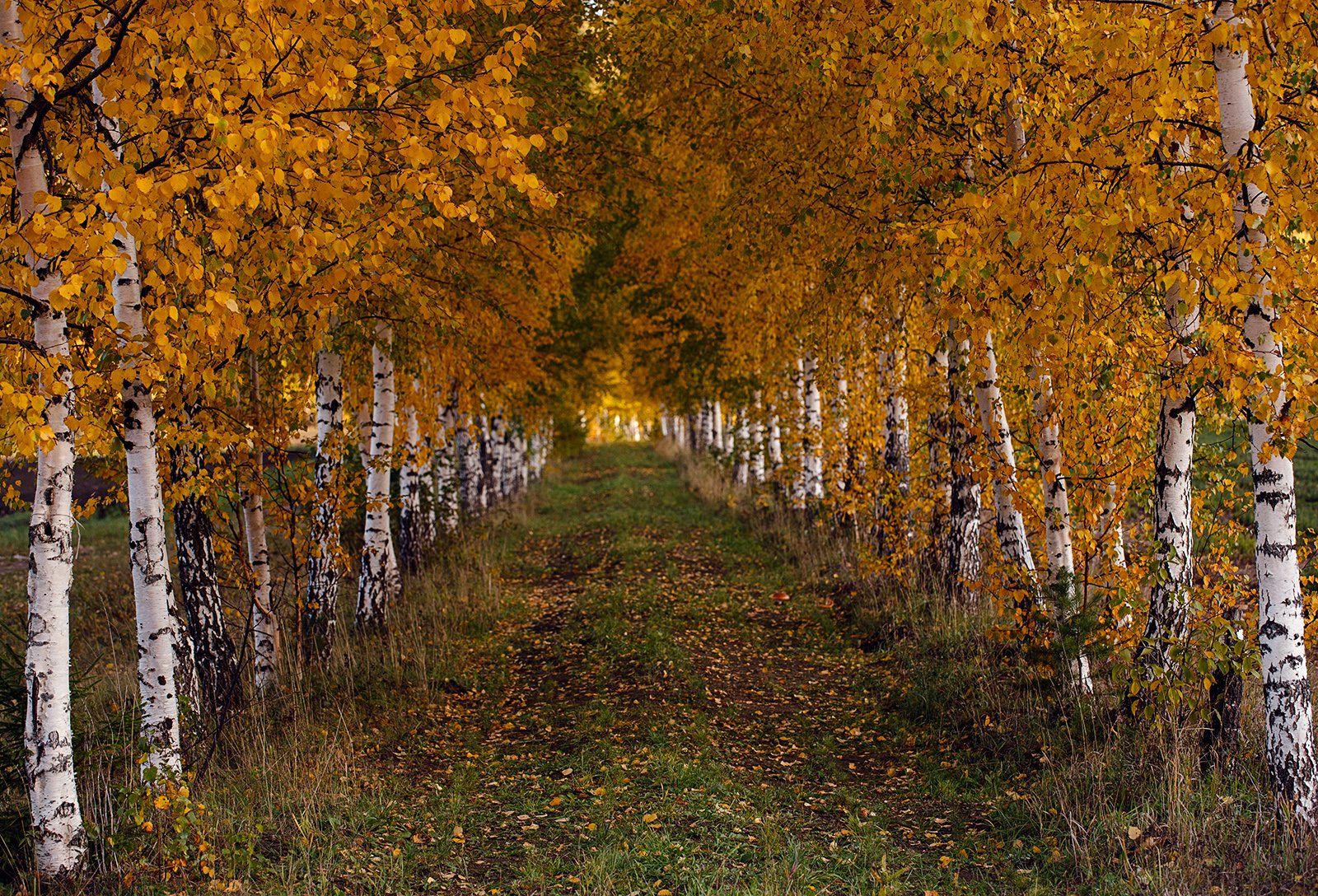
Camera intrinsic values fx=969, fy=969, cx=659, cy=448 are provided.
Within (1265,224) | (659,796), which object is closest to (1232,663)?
(1265,224)

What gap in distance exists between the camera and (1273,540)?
4.94 meters

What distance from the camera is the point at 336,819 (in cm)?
575

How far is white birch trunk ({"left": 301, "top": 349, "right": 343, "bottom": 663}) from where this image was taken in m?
8.96

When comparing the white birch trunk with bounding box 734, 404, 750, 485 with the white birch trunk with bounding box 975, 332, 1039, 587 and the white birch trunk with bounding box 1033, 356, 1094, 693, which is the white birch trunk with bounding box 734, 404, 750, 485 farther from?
the white birch trunk with bounding box 1033, 356, 1094, 693

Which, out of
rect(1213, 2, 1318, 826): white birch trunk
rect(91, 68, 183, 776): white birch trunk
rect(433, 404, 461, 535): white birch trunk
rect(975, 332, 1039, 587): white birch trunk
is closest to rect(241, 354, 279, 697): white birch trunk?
rect(91, 68, 183, 776): white birch trunk

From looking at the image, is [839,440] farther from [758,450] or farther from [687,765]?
[687,765]

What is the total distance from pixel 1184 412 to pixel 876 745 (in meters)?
3.42

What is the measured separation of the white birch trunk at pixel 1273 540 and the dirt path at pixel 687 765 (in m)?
1.46

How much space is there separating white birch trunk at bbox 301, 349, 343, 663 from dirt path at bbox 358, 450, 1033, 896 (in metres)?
1.61

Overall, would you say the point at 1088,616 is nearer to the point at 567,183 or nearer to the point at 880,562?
the point at 880,562

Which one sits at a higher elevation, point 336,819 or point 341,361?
point 341,361

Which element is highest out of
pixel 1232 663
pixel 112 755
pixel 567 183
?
pixel 567 183

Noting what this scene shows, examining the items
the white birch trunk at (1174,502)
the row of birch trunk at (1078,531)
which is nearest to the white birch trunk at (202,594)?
the row of birch trunk at (1078,531)

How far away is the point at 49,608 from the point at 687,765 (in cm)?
413
